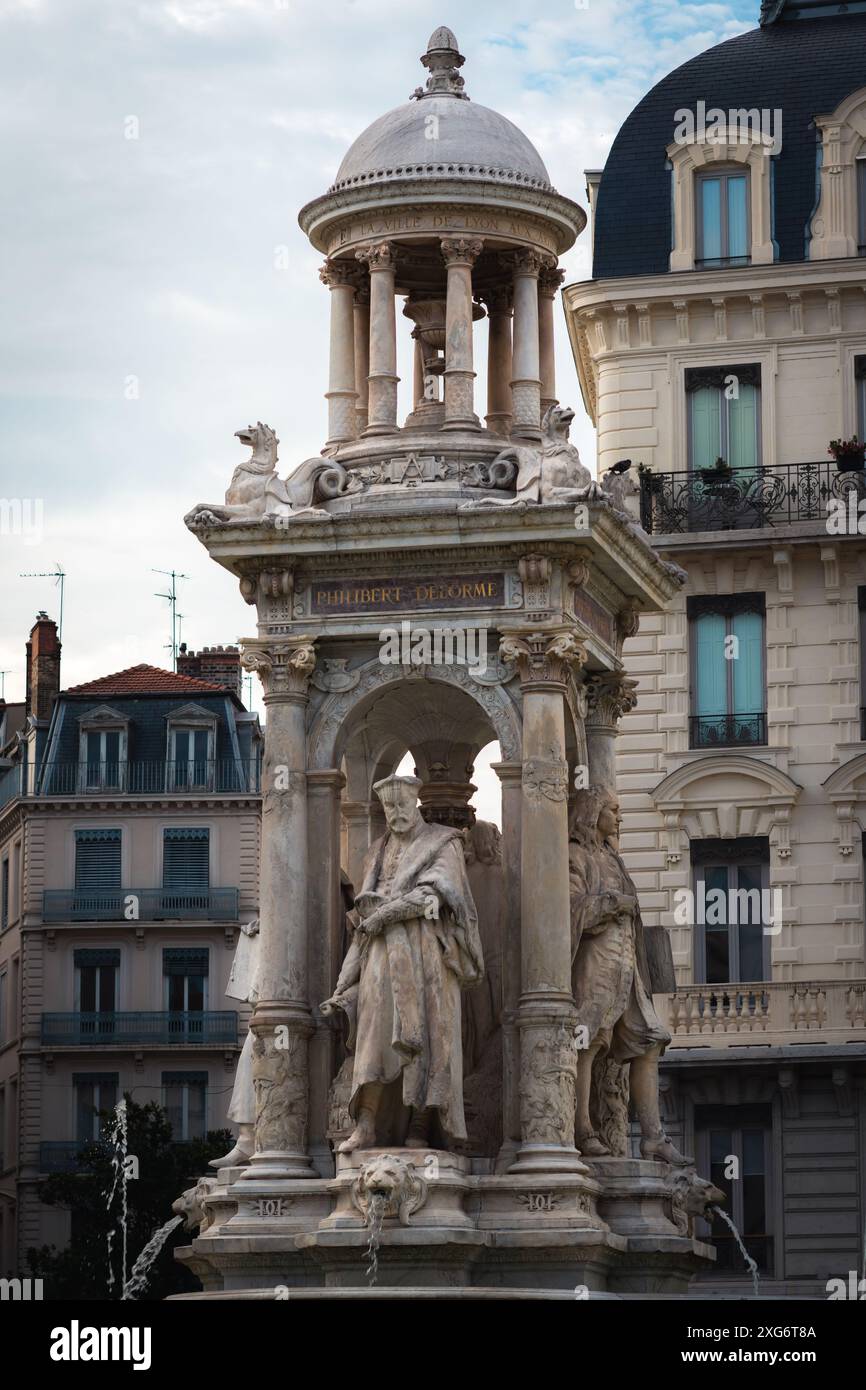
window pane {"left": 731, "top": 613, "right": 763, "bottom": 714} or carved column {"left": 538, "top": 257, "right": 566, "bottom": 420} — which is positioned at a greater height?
window pane {"left": 731, "top": 613, "right": 763, "bottom": 714}

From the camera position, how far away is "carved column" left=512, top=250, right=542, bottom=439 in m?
29.8

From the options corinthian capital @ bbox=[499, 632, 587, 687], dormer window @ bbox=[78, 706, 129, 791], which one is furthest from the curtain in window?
dormer window @ bbox=[78, 706, 129, 791]

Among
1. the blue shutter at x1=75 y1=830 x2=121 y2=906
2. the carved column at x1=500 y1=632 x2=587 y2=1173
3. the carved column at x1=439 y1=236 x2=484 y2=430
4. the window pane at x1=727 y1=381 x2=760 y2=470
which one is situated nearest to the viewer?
the carved column at x1=500 y1=632 x2=587 y2=1173

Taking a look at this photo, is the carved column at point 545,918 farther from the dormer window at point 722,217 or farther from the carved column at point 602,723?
the dormer window at point 722,217

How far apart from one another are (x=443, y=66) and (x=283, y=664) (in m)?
6.13

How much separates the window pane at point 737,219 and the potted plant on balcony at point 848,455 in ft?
12.5

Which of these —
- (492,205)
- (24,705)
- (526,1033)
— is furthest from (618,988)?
(24,705)

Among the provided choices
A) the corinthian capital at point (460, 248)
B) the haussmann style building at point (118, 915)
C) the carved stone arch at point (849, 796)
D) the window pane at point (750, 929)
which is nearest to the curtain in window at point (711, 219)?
the carved stone arch at point (849, 796)

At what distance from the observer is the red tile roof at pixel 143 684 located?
278 ft

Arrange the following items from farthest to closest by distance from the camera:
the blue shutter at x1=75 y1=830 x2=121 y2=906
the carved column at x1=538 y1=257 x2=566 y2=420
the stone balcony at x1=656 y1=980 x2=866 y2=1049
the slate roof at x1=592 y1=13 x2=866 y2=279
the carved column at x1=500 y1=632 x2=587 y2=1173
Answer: the blue shutter at x1=75 y1=830 x2=121 y2=906, the slate roof at x1=592 y1=13 x2=866 y2=279, the stone balcony at x1=656 y1=980 x2=866 y2=1049, the carved column at x1=538 y1=257 x2=566 y2=420, the carved column at x1=500 y1=632 x2=587 y2=1173

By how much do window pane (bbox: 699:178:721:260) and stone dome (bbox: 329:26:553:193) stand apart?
24.3 m

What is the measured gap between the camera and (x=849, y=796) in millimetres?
51875

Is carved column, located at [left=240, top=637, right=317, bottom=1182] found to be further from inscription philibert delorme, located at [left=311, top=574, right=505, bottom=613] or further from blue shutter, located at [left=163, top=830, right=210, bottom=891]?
blue shutter, located at [left=163, top=830, right=210, bottom=891]

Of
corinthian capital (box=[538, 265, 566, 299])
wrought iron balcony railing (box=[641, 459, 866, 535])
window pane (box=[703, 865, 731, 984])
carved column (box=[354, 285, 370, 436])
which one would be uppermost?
wrought iron balcony railing (box=[641, 459, 866, 535])
